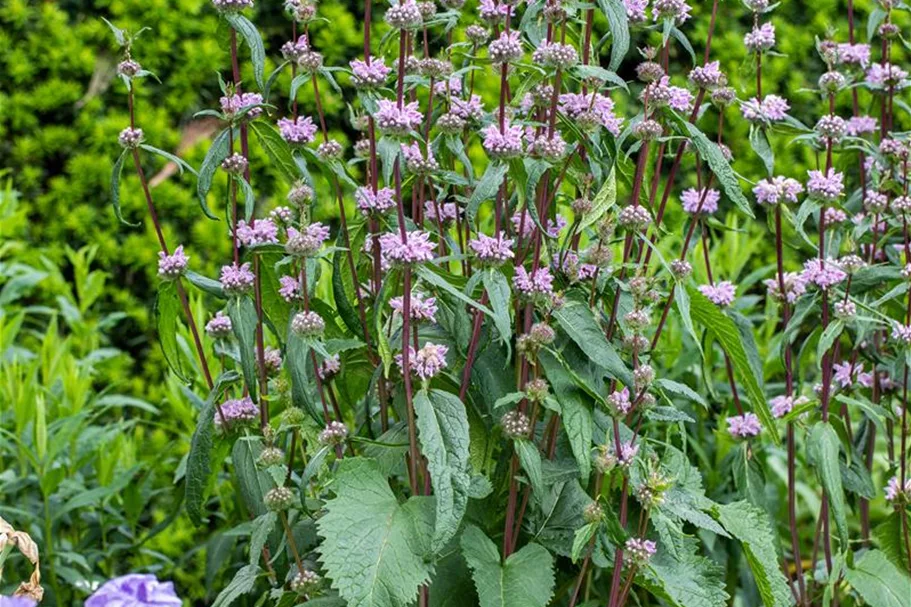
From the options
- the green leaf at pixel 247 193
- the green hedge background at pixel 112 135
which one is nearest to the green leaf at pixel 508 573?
the green leaf at pixel 247 193

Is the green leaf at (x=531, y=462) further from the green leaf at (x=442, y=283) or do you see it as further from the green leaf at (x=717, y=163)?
the green leaf at (x=717, y=163)

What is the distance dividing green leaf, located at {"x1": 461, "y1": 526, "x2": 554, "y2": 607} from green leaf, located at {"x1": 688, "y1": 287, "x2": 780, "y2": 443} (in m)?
0.51

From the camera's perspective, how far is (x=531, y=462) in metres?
2.09

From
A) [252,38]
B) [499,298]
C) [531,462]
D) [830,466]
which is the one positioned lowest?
[830,466]

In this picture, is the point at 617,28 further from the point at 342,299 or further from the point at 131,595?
the point at 131,595

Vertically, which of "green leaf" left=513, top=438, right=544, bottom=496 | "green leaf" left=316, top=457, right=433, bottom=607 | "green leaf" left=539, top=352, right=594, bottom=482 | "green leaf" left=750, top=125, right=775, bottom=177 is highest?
"green leaf" left=750, top=125, right=775, bottom=177

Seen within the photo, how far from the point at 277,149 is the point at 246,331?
32 centimetres

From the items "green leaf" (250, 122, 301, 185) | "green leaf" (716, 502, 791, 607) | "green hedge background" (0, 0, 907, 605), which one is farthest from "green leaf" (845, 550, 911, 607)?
"green hedge background" (0, 0, 907, 605)

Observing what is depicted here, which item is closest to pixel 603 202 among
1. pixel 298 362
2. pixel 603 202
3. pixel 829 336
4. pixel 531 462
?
pixel 603 202

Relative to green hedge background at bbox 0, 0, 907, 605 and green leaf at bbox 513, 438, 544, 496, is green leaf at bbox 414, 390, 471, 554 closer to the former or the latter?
green leaf at bbox 513, 438, 544, 496

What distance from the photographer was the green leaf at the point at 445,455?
6.50 feet

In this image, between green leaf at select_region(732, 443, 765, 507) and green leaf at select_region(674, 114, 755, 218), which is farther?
green leaf at select_region(732, 443, 765, 507)

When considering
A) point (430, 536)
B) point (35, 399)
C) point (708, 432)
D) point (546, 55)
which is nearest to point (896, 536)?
point (708, 432)

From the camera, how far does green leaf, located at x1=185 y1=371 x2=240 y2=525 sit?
2.33 m
